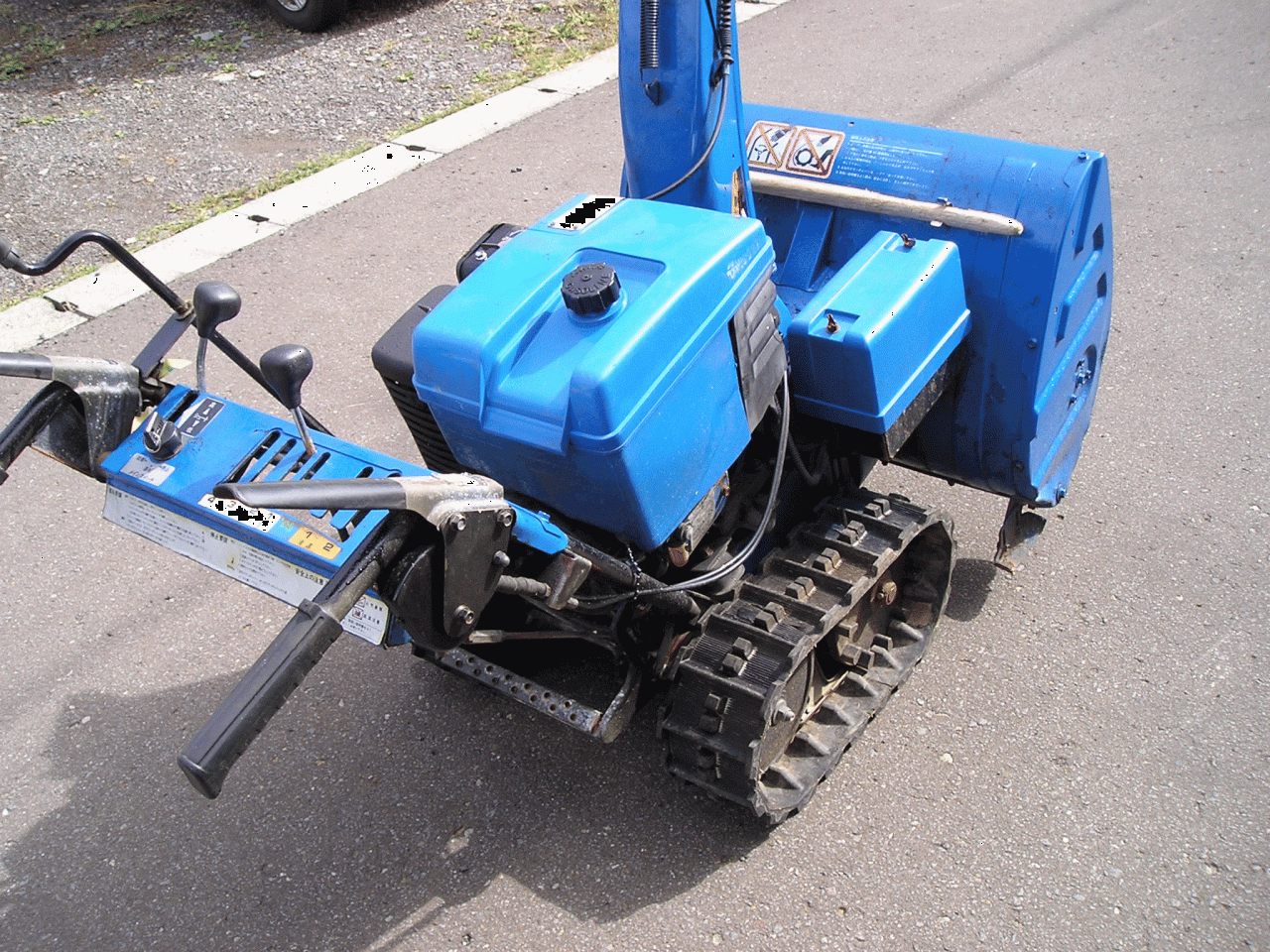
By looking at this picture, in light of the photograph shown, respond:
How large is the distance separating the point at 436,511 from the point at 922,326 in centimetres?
148

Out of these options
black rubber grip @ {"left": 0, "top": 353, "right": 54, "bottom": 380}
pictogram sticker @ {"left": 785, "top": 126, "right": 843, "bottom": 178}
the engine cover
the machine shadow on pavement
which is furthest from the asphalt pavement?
black rubber grip @ {"left": 0, "top": 353, "right": 54, "bottom": 380}

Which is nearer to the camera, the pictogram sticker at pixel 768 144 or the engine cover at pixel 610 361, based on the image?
the engine cover at pixel 610 361

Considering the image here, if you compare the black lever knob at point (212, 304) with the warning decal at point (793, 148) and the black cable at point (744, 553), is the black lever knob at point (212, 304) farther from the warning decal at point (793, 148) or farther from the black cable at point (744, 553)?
the warning decal at point (793, 148)

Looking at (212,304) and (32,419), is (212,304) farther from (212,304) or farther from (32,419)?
(32,419)

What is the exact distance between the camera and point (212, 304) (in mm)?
2275

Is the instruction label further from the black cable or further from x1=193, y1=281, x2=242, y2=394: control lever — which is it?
the black cable

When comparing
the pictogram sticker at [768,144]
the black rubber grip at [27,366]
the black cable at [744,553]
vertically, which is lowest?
the black cable at [744,553]

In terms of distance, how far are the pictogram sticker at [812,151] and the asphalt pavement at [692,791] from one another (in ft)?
4.38

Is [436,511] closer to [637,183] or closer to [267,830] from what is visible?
[637,183]

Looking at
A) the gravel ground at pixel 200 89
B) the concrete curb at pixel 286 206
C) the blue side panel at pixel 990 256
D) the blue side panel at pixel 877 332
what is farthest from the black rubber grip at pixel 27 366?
the gravel ground at pixel 200 89

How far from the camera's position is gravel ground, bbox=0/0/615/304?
661cm

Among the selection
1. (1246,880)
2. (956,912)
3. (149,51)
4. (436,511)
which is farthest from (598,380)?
(149,51)

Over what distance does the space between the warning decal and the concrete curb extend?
3651mm

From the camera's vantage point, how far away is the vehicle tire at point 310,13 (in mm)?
8461
